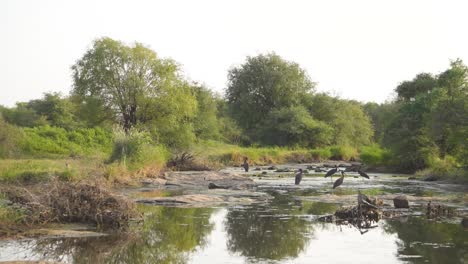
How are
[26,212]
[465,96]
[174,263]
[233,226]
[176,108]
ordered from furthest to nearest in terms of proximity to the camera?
[176,108] → [465,96] → [233,226] → [26,212] → [174,263]

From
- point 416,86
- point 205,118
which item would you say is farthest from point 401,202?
point 205,118

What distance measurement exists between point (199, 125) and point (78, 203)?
48994 mm

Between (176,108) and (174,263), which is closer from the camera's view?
(174,263)

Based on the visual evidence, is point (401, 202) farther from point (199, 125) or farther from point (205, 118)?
point (205, 118)

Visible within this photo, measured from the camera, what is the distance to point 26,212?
16.1m

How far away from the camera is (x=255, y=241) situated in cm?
1549

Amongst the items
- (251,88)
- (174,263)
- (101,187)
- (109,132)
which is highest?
(251,88)

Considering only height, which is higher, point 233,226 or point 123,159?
point 123,159

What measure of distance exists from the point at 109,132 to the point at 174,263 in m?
39.9

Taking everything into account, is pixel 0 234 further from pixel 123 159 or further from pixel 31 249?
pixel 123 159

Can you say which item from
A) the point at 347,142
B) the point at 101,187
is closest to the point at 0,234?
the point at 101,187

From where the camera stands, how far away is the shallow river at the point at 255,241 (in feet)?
43.6

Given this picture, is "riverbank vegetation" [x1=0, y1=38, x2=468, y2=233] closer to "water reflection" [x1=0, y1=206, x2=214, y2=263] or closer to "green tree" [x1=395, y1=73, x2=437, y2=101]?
"green tree" [x1=395, y1=73, x2=437, y2=101]

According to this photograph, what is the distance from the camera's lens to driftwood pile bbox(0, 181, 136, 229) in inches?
651
